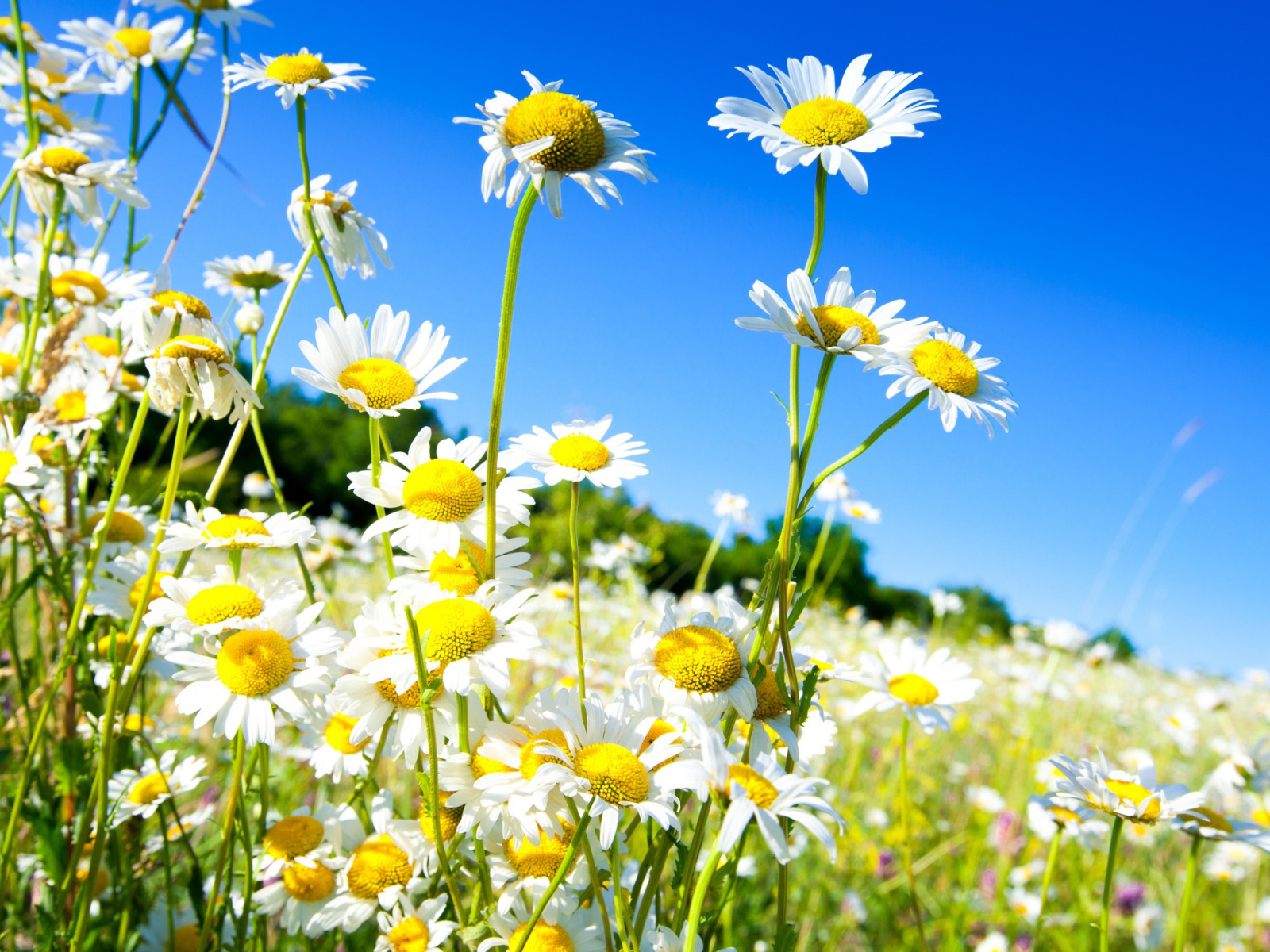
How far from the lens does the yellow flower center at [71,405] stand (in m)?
1.57

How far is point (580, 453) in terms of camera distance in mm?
1091

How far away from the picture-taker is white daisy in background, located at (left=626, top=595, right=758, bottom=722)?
2.98ft

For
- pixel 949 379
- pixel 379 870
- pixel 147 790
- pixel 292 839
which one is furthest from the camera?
pixel 147 790

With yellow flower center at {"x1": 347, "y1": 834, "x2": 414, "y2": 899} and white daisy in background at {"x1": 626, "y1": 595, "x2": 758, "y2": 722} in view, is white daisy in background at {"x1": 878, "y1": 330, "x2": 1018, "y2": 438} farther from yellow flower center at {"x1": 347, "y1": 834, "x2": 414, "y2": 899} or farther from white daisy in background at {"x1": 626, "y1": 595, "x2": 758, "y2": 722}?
yellow flower center at {"x1": 347, "y1": 834, "x2": 414, "y2": 899}

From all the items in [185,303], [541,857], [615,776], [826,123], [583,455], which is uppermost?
[826,123]

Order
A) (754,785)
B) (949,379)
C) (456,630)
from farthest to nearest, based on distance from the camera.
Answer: (949,379) < (456,630) < (754,785)

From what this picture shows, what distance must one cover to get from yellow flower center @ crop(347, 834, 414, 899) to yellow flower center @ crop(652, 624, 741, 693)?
49 cm

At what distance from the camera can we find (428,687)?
2.90ft

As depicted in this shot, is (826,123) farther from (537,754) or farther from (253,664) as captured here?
(253,664)

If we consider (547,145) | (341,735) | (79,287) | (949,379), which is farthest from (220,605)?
(79,287)

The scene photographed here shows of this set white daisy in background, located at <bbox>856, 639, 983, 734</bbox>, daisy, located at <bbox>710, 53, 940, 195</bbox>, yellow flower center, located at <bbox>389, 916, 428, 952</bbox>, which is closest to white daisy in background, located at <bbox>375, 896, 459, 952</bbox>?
yellow flower center, located at <bbox>389, 916, 428, 952</bbox>

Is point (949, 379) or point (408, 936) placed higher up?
point (949, 379)

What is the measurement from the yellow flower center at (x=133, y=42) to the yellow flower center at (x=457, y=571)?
1.61m

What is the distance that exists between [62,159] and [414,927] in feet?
5.20
